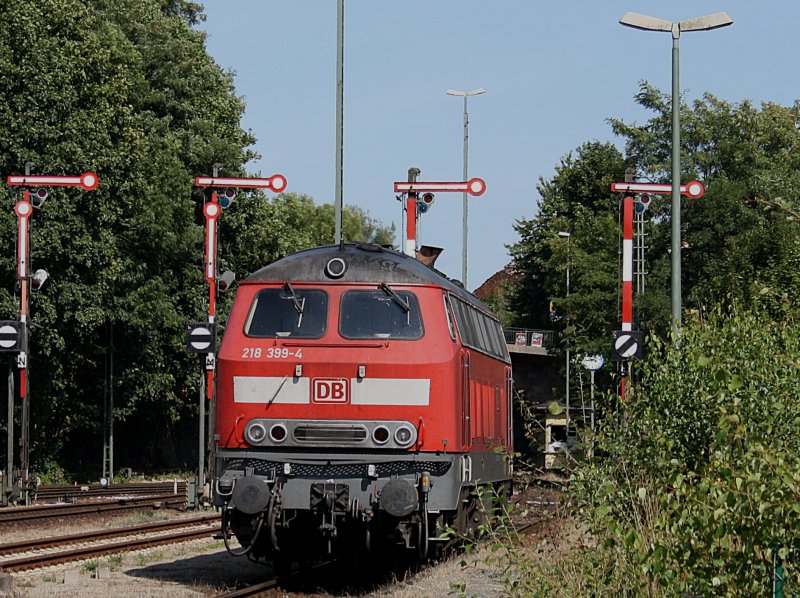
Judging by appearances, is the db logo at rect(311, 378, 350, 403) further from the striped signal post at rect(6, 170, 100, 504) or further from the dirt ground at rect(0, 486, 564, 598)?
the striped signal post at rect(6, 170, 100, 504)

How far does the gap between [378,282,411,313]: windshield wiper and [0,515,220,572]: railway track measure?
533 cm

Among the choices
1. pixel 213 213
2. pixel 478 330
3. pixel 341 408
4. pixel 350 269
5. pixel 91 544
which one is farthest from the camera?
pixel 213 213

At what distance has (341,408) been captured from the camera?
14102mm

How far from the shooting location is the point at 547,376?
6203 centimetres

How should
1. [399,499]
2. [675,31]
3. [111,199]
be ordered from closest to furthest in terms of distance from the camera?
[399,499] < [675,31] < [111,199]

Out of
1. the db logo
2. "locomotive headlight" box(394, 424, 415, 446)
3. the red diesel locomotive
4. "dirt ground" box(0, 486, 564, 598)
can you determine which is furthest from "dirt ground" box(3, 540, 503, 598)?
the db logo

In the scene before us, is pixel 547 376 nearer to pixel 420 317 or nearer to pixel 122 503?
pixel 122 503

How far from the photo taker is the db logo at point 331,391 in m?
14.1

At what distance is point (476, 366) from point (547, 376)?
4598 centimetres

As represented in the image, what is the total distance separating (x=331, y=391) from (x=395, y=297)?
3.91 feet

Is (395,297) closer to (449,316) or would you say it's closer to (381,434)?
(449,316)

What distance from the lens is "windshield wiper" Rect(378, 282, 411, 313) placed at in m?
14.5

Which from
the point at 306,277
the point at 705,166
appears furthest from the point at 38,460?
the point at 306,277

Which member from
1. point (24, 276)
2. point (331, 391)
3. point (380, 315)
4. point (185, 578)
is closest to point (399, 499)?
point (331, 391)
